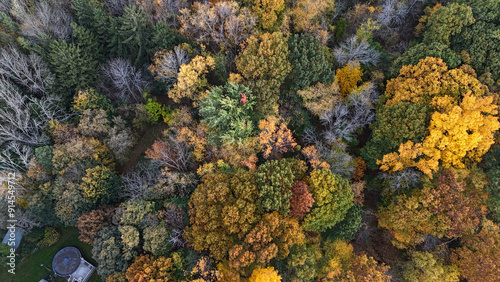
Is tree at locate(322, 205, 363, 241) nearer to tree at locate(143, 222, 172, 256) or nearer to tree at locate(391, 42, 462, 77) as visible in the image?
tree at locate(143, 222, 172, 256)

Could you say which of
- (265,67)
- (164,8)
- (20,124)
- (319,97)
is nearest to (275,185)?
(319,97)

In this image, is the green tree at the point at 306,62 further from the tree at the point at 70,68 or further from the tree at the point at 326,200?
the tree at the point at 70,68

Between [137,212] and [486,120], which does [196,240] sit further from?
[486,120]

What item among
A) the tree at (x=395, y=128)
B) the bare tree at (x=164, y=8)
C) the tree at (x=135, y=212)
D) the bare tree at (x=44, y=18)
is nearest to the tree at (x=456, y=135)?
the tree at (x=395, y=128)

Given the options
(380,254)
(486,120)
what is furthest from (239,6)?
(380,254)

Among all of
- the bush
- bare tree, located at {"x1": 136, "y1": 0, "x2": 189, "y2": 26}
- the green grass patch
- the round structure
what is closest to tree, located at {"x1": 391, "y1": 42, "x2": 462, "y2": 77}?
bare tree, located at {"x1": 136, "y1": 0, "x2": 189, "y2": 26}

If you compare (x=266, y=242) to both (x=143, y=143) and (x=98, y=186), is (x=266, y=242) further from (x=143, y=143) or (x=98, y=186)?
(x=143, y=143)
